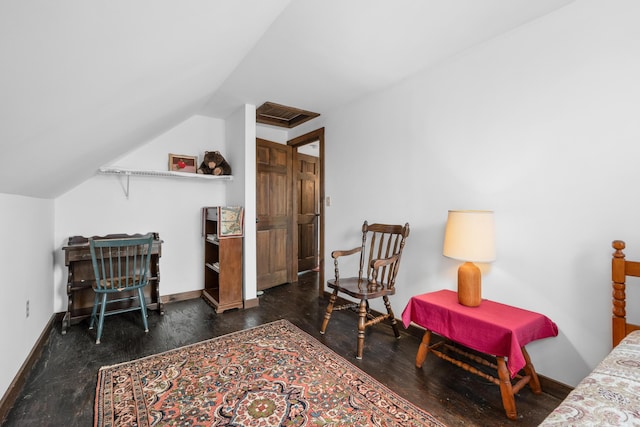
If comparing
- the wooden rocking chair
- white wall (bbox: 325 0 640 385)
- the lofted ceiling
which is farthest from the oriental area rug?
the lofted ceiling

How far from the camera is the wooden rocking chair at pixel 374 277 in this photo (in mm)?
2301

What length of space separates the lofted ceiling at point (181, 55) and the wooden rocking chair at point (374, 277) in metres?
1.42

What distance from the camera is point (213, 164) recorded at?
3.49 meters

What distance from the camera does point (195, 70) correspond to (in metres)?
1.83

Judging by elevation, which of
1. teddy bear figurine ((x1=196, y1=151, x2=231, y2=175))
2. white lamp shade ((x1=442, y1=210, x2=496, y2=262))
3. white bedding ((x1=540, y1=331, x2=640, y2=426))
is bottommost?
white bedding ((x1=540, y1=331, x2=640, y2=426))

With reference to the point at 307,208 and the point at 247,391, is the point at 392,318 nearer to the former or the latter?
the point at 247,391

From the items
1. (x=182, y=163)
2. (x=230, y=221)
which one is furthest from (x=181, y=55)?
(x=182, y=163)

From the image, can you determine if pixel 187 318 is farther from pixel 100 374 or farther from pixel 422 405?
pixel 422 405

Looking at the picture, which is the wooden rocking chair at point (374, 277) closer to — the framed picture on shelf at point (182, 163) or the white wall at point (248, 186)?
the white wall at point (248, 186)

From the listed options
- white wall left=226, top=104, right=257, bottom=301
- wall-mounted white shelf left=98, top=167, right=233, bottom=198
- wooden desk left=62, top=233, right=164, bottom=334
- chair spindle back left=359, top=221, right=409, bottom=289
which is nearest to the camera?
chair spindle back left=359, top=221, right=409, bottom=289

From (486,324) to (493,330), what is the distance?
0.05 m

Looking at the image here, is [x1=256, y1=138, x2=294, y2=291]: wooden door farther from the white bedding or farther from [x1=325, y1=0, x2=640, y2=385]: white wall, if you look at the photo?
the white bedding

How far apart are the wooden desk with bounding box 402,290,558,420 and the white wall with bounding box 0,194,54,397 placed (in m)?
2.43

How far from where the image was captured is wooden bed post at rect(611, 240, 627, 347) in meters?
1.51
